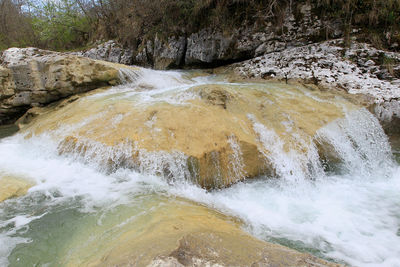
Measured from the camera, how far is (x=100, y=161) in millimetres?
3207

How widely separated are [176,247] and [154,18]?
9873mm

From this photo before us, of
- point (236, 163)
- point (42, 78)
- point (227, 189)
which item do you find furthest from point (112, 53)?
point (227, 189)

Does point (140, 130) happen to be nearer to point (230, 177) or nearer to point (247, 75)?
point (230, 177)

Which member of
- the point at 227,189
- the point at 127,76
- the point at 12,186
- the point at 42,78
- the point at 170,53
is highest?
the point at 170,53

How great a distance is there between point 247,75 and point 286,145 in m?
3.63

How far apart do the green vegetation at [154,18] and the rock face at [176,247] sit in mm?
6479

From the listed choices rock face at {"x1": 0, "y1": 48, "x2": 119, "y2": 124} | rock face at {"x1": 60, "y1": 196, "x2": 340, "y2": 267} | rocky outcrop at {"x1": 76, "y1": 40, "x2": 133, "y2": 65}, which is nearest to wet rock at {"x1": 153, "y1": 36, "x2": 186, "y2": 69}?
rocky outcrop at {"x1": 76, "y1": 40, "x2": 133, "y2": 65}

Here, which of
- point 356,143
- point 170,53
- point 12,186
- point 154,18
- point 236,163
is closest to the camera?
point 12,186

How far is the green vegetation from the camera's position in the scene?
5.99 metres

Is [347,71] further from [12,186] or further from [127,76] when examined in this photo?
[12,186]

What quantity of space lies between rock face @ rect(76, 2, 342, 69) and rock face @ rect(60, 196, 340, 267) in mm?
6397

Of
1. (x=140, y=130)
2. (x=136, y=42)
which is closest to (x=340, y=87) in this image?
(x=140, y=130)

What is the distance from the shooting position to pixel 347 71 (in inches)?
213

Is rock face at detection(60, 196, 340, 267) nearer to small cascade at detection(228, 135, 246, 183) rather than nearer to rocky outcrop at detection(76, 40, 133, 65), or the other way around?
small cascade at detection(228, 135, 246, 183)
